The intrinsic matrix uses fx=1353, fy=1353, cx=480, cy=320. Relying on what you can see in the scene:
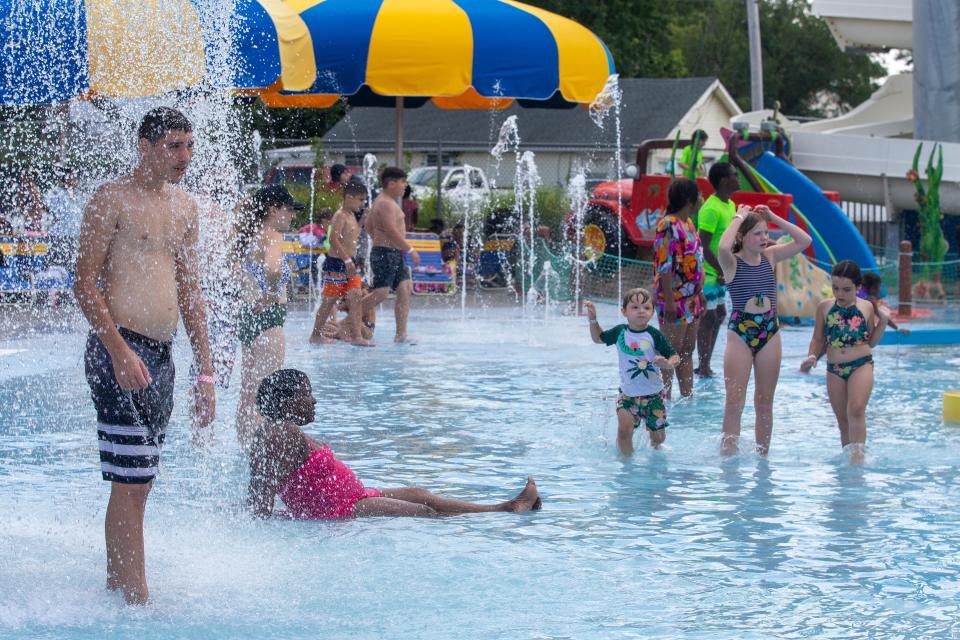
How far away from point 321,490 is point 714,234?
5.04 meters

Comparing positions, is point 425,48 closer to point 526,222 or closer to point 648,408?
point 526,222

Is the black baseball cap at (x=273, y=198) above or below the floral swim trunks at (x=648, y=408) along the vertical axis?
above

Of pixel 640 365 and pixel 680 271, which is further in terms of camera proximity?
pixel 680 271

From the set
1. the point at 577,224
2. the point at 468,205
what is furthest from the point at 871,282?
the point at 468,205

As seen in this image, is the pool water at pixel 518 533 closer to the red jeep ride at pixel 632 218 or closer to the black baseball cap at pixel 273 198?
the black baseball cap at pixel 273 198

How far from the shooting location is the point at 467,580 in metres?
5.23

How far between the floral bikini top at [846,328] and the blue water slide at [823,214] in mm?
8914

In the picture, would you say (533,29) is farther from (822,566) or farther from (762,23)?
(762,23)

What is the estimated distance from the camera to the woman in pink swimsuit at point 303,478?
19.0 ft

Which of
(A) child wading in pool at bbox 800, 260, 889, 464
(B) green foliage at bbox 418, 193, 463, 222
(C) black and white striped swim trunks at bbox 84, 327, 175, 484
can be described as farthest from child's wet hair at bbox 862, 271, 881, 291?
(B) green foliage at bbox 418, 193, 463, 222

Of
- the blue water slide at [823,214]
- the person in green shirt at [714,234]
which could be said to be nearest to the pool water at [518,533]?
the person in green shirt at [714,234]

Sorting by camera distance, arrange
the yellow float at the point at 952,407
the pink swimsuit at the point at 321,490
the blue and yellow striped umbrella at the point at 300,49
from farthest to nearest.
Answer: the blue and yellow striped umbrella at the point at 300,49 < the yellow float at the point at 952,407 < the pink swimsuit at the point at 321,490

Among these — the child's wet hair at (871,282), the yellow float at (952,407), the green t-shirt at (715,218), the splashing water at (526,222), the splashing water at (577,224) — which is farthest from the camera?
the splashing water at (526,222)

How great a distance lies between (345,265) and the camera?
12.6 m
